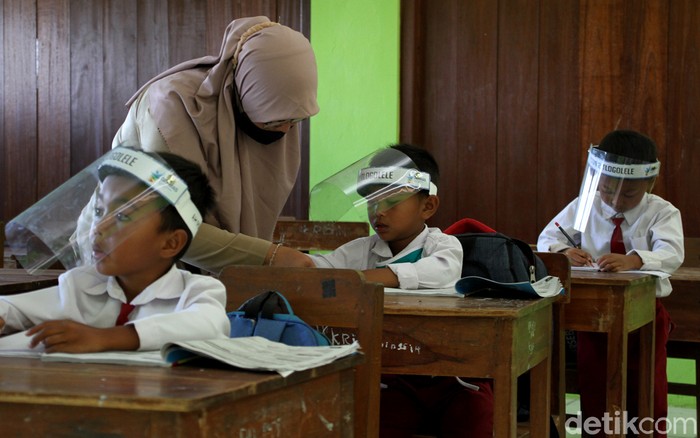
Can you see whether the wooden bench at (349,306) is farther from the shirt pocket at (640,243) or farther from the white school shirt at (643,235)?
the shirt pocket at (640,243)

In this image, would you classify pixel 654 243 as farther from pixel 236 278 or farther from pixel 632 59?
pixel 236 278

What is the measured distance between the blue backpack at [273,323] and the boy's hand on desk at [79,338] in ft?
0.94

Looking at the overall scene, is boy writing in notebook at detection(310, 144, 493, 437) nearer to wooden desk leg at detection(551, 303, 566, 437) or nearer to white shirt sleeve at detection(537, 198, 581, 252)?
wooden desk leg at detection(551, 303, 566, 437)

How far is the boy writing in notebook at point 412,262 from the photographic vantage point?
265 centimetres

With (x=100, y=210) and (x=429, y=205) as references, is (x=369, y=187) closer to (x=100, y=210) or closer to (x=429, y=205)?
(x=429, y=205)

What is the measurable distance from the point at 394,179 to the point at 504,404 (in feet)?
2.61

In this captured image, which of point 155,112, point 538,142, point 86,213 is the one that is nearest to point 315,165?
point 538,142

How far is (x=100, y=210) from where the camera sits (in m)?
1.59

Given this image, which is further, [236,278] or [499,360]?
[499,360]

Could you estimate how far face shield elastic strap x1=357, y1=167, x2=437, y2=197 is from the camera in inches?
106

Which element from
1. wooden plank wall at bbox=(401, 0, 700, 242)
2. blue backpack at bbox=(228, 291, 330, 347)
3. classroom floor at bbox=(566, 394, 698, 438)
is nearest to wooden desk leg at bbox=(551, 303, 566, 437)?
classroom floor at bbox=(566, 394, 698, 438)

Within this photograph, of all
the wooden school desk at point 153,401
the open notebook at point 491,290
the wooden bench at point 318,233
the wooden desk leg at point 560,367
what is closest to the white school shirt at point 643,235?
the wooden desk leg at point 560,367

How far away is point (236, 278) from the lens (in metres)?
2.04

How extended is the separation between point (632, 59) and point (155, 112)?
3209mm
